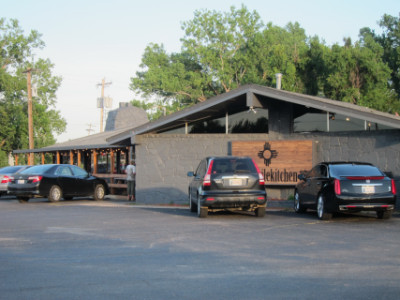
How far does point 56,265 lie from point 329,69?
121 ft

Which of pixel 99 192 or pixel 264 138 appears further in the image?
pixel 99 192

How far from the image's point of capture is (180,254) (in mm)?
9078

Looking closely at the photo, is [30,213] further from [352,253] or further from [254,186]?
[352,253]

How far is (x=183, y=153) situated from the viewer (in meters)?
22.0

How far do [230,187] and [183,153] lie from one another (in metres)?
7.30

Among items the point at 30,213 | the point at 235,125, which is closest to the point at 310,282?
the point at 30,213

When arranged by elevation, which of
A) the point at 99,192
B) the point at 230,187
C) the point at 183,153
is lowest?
the point at 99,192

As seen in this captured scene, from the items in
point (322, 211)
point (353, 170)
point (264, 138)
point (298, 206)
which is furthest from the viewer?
point (264, 138)

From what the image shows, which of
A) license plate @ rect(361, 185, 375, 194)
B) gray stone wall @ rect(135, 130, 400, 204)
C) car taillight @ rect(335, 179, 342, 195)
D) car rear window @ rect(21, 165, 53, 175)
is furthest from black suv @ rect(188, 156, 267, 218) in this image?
car rear window @ rect(21, 165, 53, 175)

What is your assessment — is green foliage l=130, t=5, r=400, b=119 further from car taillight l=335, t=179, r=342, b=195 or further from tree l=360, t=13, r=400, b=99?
car taillight l=335, t=179, r=342, b=195

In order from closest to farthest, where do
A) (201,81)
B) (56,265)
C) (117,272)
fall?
(117,272) → (56,265) → (201,81)

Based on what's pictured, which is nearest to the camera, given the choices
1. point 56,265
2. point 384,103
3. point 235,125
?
point 56,265

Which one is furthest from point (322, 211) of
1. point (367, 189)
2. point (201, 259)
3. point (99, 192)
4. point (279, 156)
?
point (99, 192)

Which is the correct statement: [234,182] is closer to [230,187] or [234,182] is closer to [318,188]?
[230,187]
